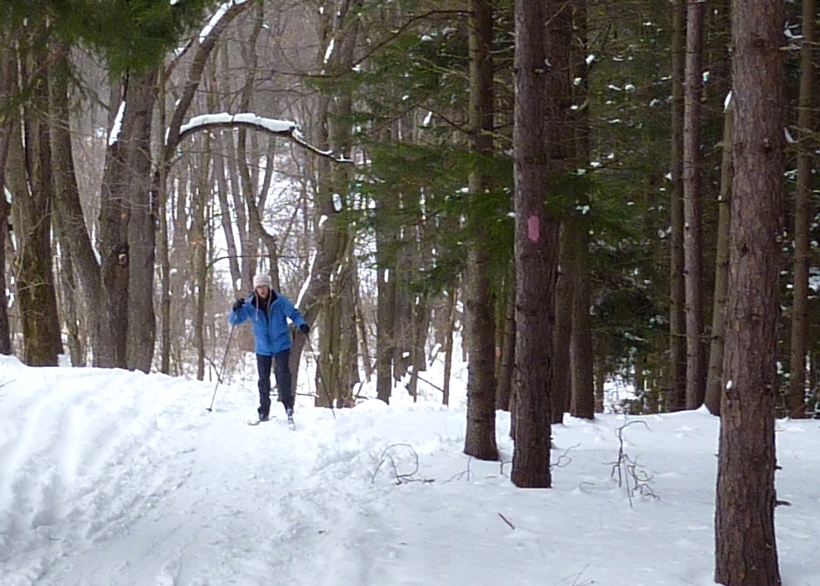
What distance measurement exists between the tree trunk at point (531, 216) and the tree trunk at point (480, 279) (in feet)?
3.66

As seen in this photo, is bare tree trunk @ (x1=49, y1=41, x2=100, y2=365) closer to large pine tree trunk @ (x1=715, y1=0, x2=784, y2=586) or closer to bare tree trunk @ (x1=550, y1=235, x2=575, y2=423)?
bare tree trunk @ (x1=550, y1=235, x2=575, y2=423)

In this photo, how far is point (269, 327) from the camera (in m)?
10.9

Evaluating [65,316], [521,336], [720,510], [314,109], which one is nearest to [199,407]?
[521,336]

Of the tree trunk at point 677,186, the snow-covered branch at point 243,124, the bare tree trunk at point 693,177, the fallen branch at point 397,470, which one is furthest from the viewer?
the snow-covered branch at point 243,124

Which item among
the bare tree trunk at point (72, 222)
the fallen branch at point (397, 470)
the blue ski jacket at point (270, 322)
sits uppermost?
the bare tree trunk at point (72, 222)

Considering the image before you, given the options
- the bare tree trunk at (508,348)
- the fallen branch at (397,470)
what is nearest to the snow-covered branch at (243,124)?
the bare tree trunk at (508,348)

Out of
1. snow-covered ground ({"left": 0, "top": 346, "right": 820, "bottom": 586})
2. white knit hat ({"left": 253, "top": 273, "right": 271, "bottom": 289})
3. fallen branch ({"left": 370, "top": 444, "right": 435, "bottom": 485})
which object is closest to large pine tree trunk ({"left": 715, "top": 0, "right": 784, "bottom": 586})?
snow-covered ground ({"left": 0, "top": 346, "right": 820, "bottom": 586})

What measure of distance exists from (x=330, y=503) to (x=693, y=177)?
8.86 m

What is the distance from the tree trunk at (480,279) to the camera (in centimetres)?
812

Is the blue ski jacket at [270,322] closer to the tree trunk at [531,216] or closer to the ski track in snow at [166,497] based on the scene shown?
the ski track in snow at [166,497]

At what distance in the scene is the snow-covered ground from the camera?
4.82 m

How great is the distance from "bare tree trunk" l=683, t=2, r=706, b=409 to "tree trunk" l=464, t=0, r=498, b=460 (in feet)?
17.4

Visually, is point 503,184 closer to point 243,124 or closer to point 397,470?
point 397,470

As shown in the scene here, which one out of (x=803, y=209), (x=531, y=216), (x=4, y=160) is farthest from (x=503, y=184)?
(x=4, y=160)
